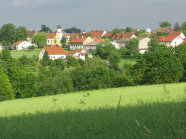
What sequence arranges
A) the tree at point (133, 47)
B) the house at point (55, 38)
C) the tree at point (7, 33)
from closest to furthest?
the tree at point (133, 47) → the tree at point (7, 33) → the house at point (55, 38)

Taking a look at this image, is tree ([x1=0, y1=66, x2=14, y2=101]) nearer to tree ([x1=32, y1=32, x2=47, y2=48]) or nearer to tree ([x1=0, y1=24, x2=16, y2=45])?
tree ([x1=32, y1=32, x2=47, y2=48])

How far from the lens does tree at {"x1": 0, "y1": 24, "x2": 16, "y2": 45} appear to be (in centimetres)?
14712

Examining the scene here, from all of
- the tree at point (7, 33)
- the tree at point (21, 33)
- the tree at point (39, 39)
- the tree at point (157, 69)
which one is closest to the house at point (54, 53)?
the tree at point (39, 39)

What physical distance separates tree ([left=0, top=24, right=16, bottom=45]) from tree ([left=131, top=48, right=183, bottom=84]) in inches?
4214

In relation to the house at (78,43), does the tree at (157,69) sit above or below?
above

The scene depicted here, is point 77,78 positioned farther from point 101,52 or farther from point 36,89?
point 101,52

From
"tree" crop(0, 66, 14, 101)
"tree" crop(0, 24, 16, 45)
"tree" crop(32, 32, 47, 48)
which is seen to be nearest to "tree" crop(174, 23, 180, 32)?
"tree" crop(32, 32, 47, 48)

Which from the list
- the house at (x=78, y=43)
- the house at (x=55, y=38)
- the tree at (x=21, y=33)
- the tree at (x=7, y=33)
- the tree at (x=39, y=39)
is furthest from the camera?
the house at (x=55, y=38)

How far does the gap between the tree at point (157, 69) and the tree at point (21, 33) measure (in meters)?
109

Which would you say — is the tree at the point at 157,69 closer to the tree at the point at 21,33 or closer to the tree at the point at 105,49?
the tree at the point at 105,49

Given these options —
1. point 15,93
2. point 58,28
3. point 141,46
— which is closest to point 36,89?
point 15,93

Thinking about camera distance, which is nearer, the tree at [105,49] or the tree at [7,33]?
the tree at [105,49]

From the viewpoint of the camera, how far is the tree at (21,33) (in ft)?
496

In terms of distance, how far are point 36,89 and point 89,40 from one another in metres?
85.2
